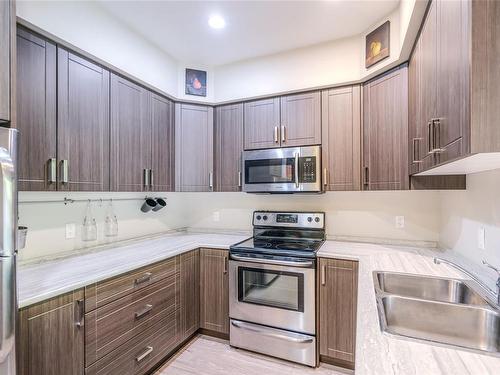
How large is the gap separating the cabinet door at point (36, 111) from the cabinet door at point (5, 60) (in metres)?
0.36

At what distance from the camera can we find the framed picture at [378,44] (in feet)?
6.67

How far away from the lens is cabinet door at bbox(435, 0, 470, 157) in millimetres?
872

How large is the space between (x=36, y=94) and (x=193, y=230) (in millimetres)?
2107

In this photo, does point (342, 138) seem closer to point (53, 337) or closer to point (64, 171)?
point (64, 171)

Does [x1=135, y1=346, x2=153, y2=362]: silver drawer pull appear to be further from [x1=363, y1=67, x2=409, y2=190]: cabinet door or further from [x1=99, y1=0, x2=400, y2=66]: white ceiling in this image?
[x1=99, y1=0, x2=400, y2=66]: white ceiling

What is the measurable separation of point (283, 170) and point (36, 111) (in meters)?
1.84

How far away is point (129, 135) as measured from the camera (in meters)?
2.19

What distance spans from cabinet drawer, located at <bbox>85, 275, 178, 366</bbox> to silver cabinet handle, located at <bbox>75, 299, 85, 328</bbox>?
0.03 meters

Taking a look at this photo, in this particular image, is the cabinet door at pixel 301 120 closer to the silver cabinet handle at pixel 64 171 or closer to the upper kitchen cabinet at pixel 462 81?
the upper kitchen cabinet at pixel 462 81

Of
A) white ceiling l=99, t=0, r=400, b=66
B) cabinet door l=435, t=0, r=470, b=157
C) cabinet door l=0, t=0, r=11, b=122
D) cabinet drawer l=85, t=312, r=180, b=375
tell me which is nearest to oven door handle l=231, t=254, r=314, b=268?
cabinet drawer l=85, t=312, r=180, b=375

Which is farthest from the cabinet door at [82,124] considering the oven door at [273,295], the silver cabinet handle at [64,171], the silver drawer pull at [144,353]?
the oven door at [273,295]

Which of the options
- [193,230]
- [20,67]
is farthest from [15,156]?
[193,230]

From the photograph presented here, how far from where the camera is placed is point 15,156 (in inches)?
43.3

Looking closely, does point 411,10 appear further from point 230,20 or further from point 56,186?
point 56,186
